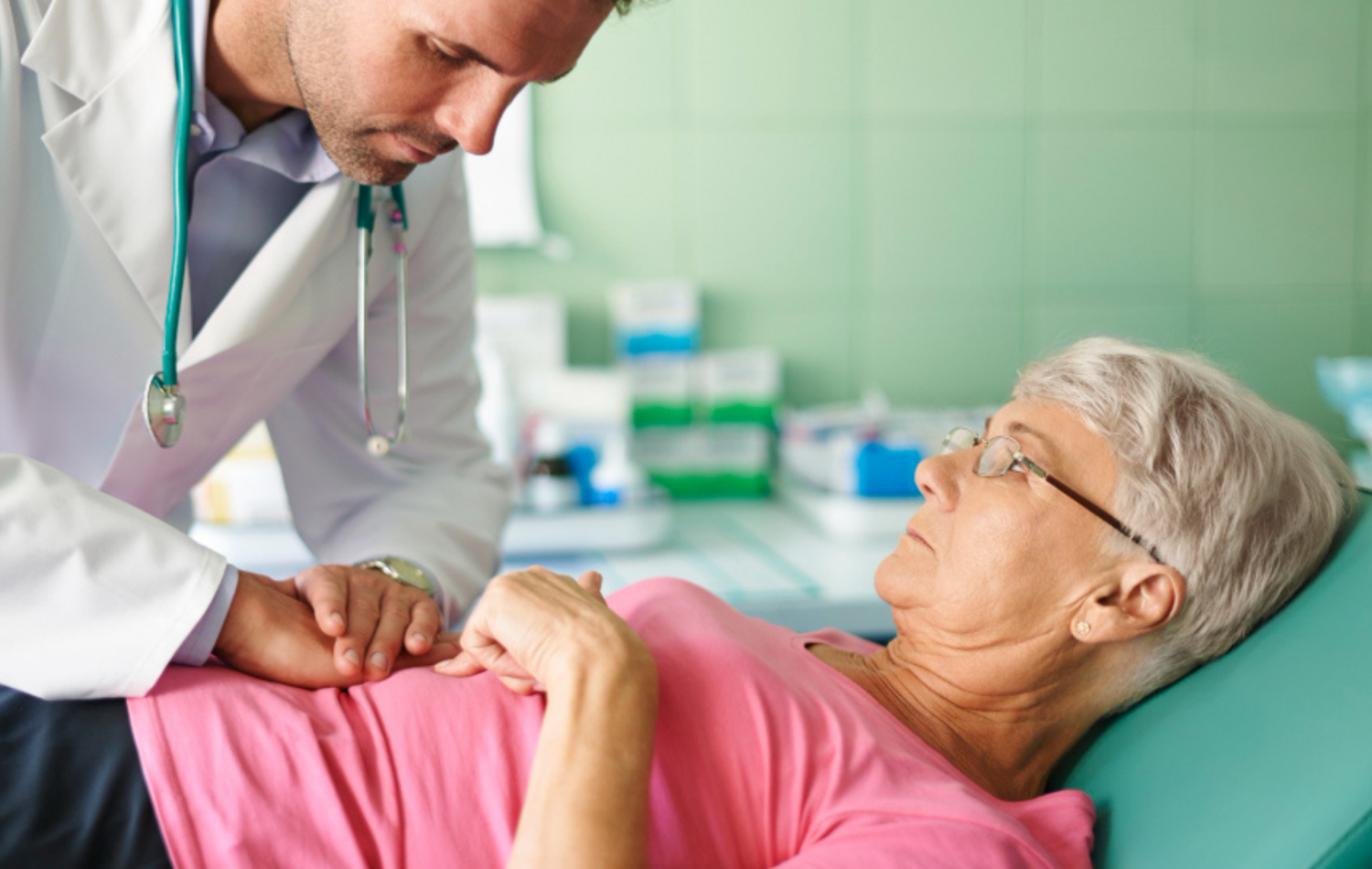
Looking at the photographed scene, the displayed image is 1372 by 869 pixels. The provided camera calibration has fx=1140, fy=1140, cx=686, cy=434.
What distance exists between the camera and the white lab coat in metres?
1.01

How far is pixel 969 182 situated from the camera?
2990 mm

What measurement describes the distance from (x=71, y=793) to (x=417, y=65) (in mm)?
712

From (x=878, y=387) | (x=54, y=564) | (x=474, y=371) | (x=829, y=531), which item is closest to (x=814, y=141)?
(x=878, y=387)

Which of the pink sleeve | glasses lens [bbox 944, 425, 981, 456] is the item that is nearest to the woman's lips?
glasses lens [bbox 944, 425, 981, 456]

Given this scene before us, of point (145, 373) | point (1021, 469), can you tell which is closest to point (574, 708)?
point (1021, 469)

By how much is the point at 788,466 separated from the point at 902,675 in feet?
4.89

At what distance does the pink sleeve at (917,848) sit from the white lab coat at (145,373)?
59cm

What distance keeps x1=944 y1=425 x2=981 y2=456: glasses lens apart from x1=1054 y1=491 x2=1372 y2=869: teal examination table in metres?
0.34

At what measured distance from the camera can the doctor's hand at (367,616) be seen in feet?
3.59

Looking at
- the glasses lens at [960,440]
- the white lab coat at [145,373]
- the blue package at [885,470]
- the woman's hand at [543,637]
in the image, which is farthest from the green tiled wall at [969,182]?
the woman's hand at [543,637]

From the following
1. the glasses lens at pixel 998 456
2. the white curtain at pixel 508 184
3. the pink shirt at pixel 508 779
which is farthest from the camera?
the white curtain at pixel 508 184

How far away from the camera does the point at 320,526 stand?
1.55m

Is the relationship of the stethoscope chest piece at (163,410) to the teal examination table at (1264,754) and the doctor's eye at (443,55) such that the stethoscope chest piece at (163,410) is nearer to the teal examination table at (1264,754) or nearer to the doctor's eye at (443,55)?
the doctor's eye at (443,55)

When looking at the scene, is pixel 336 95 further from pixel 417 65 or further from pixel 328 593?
pixel 328 593
